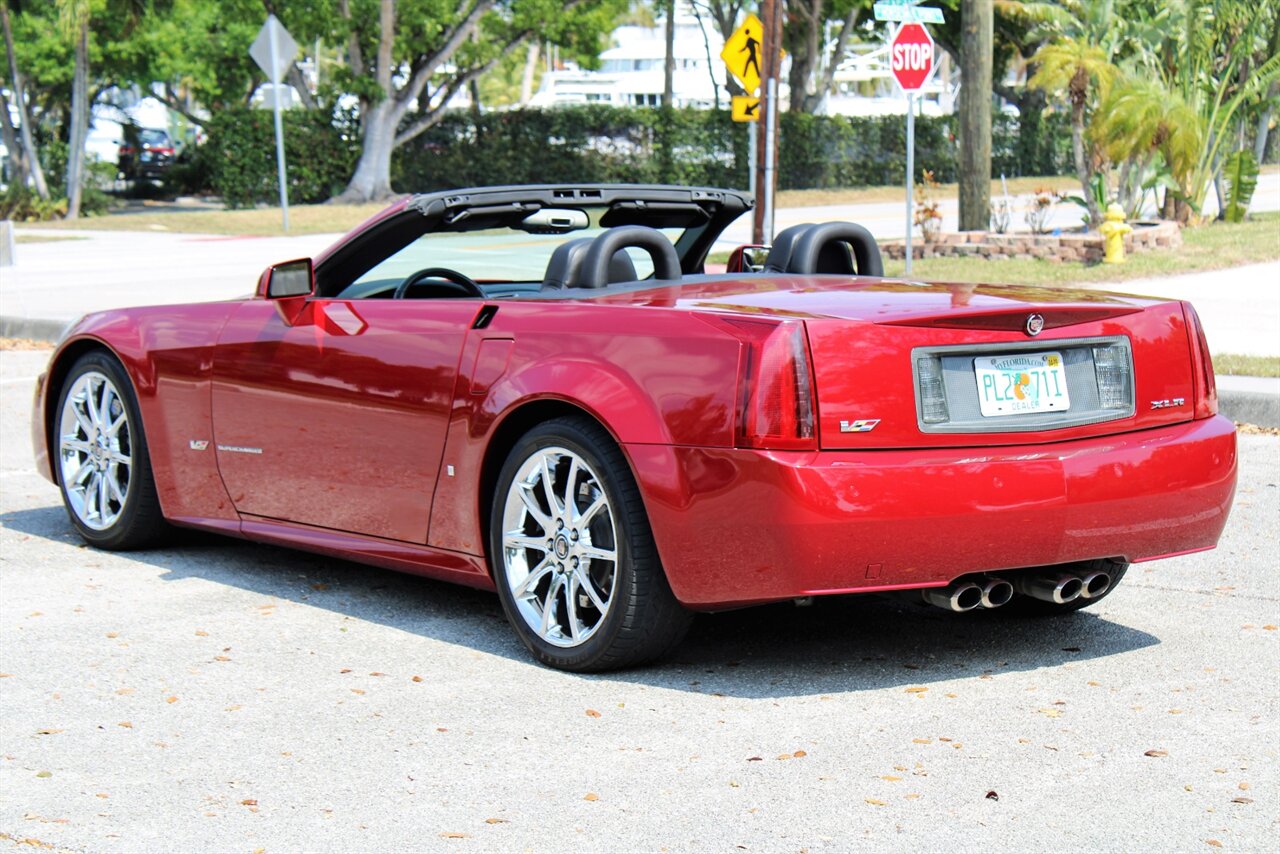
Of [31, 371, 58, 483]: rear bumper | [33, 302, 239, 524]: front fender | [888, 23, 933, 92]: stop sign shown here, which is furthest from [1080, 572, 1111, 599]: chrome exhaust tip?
[888, 23, 933, 92]: stop sign

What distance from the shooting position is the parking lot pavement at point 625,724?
3834 mm

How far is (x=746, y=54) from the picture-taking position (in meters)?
18.6

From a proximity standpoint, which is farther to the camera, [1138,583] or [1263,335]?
[1263,335]

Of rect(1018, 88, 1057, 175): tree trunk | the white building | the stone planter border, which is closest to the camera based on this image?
the stone planter border

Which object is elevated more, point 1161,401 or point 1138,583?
point 1161,401

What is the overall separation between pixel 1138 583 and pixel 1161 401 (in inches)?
52.5

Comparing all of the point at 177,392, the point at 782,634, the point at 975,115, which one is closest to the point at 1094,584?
A: the point at 782,634

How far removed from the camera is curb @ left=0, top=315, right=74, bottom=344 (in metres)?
14.7

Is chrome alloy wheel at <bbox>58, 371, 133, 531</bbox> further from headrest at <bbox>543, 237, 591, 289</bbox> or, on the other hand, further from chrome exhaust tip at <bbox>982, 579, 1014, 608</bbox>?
chrome exhaust tip at <bbox>982, 579, 1014, 608</bbox>

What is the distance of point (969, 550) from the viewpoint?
464cm

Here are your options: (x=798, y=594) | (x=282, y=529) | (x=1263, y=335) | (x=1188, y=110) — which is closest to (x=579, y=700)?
(x=798, y=594)

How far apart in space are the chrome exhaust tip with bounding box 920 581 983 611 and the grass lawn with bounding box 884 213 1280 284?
12.8 m

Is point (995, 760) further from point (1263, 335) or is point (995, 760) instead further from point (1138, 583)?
point (1263, 335)

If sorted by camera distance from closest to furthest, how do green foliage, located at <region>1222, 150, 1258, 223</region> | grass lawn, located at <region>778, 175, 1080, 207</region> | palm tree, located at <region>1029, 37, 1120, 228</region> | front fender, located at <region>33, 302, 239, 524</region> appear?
front fender, located at <region>33, 302, 239, 524</region> → palm tree, located at <region>1029, 37, 1120, 228</region> → green foliage, located at <region>1222, 150, 1258, 223</region> → grass lawn, located at <region>778, 175, 1080, 207</region>
